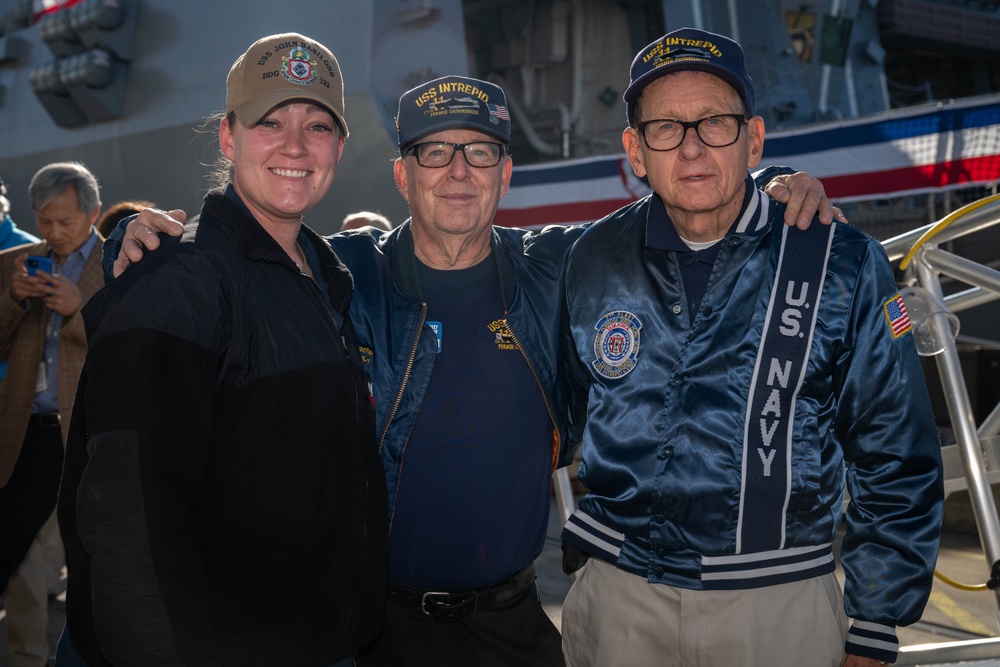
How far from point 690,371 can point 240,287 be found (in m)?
1.04

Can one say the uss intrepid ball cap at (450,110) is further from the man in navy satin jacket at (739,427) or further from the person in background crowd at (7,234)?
the person in background crowd at (7,234)

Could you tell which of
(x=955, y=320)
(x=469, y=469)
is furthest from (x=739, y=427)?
(x=955, y=320)

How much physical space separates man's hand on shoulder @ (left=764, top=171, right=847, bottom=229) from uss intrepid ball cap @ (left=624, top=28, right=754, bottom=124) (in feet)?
0.75

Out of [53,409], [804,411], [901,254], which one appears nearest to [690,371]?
[804,411]

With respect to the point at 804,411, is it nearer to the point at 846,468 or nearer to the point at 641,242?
the point at 846,468

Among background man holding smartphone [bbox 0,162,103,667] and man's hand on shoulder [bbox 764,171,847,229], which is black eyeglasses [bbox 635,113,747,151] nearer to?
man's hand on shoulder [bbox 764,171,847,229]

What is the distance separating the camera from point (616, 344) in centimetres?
212

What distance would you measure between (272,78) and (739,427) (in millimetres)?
1347

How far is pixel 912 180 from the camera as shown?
8195 millimetres

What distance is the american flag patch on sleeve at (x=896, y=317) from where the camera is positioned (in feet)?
6.18

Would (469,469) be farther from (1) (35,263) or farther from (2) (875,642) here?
(1) (35,263)

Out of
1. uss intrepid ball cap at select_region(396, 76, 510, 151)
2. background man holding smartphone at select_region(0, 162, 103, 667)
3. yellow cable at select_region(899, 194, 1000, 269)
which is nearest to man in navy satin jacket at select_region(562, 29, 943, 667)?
uss intrepid ball cap at select_region(396, 76, 510, 151)

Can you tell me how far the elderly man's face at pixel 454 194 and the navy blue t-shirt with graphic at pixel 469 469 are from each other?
0.29 metres

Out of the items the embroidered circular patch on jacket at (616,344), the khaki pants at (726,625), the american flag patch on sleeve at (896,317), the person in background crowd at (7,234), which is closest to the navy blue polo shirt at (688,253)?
the embroidered circular patch on jacket at (616,344)
